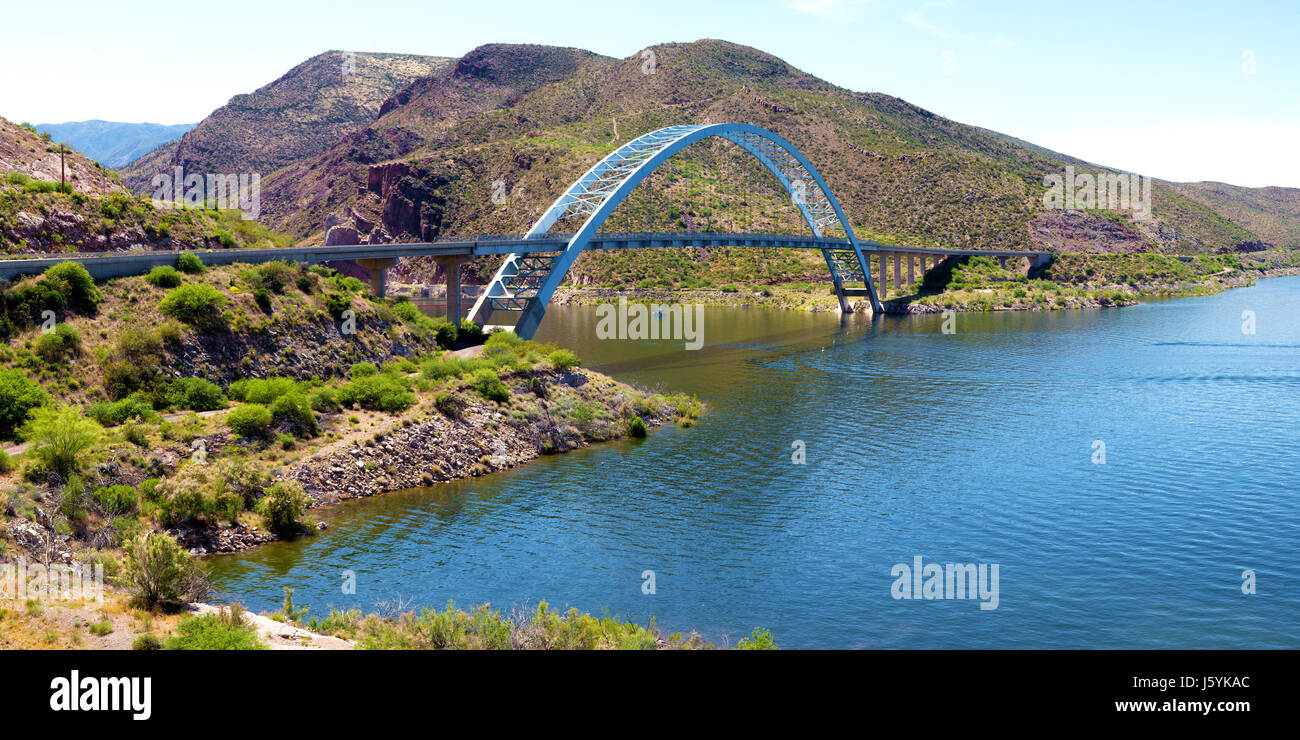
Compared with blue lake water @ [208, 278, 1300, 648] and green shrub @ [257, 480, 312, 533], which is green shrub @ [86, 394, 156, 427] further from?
blue lake water @ [208, 278, 1300, 648]

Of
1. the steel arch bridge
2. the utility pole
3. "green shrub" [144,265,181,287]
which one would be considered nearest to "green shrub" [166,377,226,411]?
"green shrub" [144,265,181,287]

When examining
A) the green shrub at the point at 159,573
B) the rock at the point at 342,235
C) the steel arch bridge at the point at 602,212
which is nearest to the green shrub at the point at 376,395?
the green shrub at the point at 159,573

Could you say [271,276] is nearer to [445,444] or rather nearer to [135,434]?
[445,444]

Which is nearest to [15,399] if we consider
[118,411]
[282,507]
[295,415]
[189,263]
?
[118,411]

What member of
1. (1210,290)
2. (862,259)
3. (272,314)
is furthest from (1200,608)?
(1210,290)

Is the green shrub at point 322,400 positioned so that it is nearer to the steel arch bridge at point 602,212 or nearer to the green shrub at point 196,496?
the green shrub at point 196,496

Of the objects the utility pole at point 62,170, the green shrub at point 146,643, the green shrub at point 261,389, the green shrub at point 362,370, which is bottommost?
the green shrub at point 146,643
